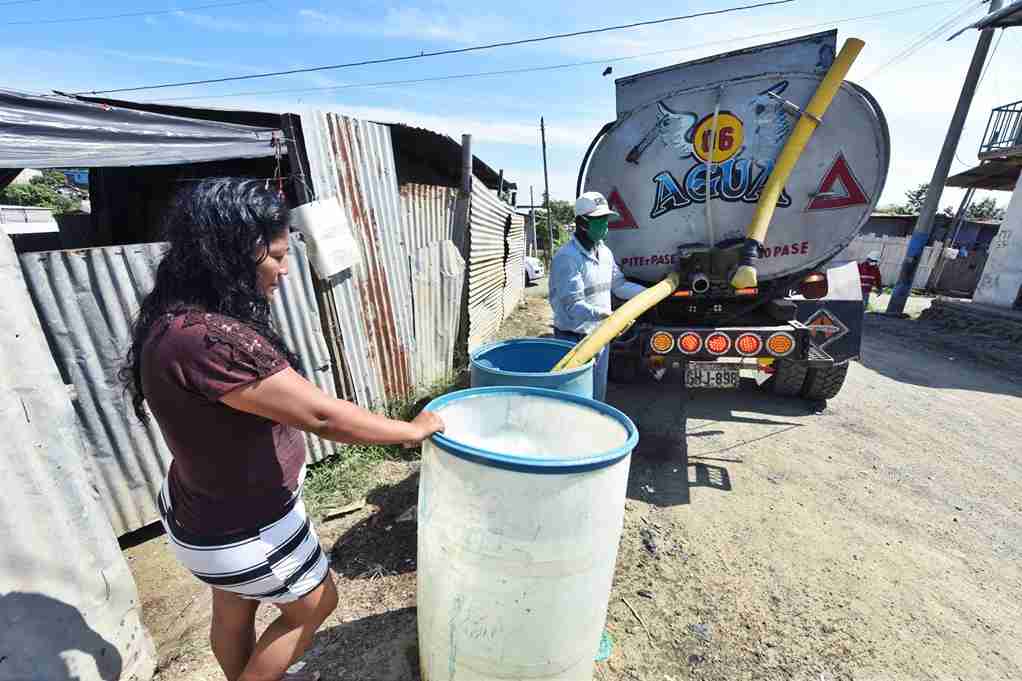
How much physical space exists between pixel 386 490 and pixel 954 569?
3556 mm

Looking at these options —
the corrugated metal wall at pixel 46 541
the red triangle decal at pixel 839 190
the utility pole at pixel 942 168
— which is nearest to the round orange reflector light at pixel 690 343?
the red triangle decal at pixel 839 190

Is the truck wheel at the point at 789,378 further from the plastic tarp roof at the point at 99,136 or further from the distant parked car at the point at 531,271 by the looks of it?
the distant parked car at the point at 531,271

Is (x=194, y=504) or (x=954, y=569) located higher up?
(x=194, y=504)

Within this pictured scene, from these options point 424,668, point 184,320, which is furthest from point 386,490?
point 184,320

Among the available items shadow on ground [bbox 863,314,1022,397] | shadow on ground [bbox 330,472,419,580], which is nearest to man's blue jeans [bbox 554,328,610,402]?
shadow on ground [bbox 330,472,419,580]

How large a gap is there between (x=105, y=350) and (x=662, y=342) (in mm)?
3515

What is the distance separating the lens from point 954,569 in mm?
2781

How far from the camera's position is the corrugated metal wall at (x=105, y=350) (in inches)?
96.7

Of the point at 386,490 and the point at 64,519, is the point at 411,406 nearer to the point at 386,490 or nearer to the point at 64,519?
the point at 386,490

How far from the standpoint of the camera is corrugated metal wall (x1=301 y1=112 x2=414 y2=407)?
368 centimetres

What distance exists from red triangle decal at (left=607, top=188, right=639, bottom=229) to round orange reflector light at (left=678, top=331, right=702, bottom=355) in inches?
41.5

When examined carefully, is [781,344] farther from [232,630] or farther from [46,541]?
[46,541]

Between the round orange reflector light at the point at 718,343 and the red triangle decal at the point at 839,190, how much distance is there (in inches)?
46.7

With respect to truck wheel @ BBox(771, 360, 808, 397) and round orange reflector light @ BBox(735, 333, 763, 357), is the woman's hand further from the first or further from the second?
truck wheel @ BBox(771, 360, 808, 397)
